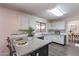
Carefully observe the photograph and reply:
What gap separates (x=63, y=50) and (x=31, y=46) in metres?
0.50

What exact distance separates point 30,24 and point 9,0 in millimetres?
468

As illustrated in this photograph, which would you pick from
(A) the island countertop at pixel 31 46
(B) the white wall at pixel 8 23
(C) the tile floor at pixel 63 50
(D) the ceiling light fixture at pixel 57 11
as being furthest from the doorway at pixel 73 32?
(B) the white wall at pixel 8 23

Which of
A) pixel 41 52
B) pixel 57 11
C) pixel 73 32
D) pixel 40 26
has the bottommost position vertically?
pixel 41 52

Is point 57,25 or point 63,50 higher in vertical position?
point 57,25

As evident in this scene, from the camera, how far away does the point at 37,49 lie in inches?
57.7

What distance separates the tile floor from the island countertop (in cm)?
12

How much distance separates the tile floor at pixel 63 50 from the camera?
1419 mm

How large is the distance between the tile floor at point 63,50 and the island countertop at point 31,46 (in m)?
0.12

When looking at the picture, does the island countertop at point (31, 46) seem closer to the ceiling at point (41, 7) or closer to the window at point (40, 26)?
the window at point (40, 26)

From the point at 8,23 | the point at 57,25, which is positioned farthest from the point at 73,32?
the point at 8,23

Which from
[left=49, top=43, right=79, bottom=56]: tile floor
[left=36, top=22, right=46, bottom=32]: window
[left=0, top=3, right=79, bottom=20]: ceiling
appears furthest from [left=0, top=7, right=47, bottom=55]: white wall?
[left=49, top=43, right=79, bottom=56]: tile floor

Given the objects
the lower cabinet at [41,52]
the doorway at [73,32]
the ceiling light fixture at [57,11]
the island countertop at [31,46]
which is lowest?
the lower cabinet at [41,52]

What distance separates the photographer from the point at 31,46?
1471 millimetres

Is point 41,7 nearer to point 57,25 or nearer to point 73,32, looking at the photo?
point 57,25
